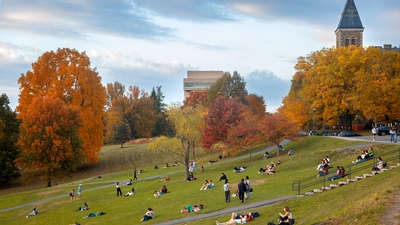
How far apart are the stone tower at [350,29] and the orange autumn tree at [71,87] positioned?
70785 millimetres

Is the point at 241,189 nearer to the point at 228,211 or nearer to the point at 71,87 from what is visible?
the point at 228,211

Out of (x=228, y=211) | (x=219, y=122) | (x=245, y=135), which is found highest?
(x=219, y=122)

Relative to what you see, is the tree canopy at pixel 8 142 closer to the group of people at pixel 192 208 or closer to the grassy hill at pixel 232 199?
the grassy hill at pixel 232 199

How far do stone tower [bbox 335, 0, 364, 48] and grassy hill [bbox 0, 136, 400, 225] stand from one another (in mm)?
60759

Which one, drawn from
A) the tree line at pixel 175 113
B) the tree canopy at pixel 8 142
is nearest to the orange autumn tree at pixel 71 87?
the tree line at pixel 175 113

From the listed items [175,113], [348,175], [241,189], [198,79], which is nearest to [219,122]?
[175,113]

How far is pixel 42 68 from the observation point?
2347 inches

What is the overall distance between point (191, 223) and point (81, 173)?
42911 mm

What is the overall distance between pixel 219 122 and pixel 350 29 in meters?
68.5

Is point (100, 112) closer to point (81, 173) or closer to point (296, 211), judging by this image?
point (81, 173)

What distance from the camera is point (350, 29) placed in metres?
106

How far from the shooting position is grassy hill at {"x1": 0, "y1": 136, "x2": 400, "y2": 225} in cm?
1739

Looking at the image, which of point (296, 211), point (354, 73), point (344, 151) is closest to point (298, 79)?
point (354, 73)

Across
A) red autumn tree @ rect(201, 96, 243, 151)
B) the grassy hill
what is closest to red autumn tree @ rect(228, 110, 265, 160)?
red autumn tree @ rect(201, 96, 243, 151)
